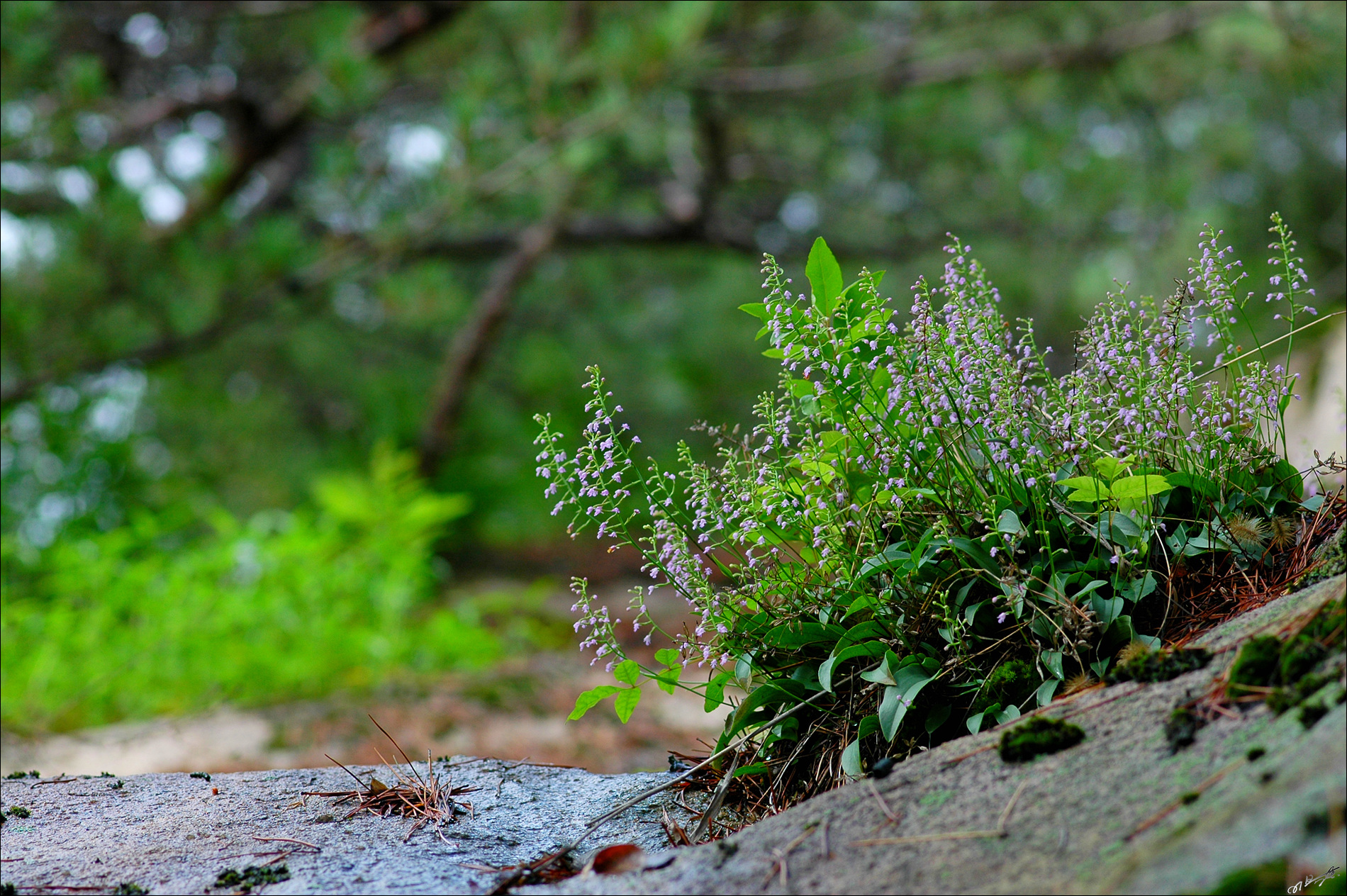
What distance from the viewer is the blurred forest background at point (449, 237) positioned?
4.24 m

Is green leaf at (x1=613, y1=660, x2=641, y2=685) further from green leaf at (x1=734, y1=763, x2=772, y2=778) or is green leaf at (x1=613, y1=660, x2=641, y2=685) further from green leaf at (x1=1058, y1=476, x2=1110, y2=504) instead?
green leaf at (x1=1058, y1=476, x2=1110, y2=504)

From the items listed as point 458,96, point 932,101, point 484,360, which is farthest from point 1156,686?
point 484,360

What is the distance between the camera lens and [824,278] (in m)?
1.48

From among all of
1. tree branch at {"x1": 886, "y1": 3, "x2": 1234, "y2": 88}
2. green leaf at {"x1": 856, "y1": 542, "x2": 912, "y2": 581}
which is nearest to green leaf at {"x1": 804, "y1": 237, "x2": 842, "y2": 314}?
green leaf at {"x1": 856, "y1": 542, "x2": 912, "y2": 581}

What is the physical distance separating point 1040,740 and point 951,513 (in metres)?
0.40

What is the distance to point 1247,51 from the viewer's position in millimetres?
6418

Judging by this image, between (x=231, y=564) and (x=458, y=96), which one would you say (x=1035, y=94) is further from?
(x=231, y=564)

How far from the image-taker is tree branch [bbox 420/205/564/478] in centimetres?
690

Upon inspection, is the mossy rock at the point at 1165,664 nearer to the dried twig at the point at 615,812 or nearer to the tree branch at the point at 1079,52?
the dried twig at the point at 615,812

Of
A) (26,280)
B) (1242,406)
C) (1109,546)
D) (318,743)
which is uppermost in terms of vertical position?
(26,280)

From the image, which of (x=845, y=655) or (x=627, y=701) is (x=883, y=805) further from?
(x=627, y=701)

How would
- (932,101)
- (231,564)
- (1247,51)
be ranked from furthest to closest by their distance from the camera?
(932,101) < (1247,51) < (231,564)

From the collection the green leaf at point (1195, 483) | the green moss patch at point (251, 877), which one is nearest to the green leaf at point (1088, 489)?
the green leaf at point (1195, 483)

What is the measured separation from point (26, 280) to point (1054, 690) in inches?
195
